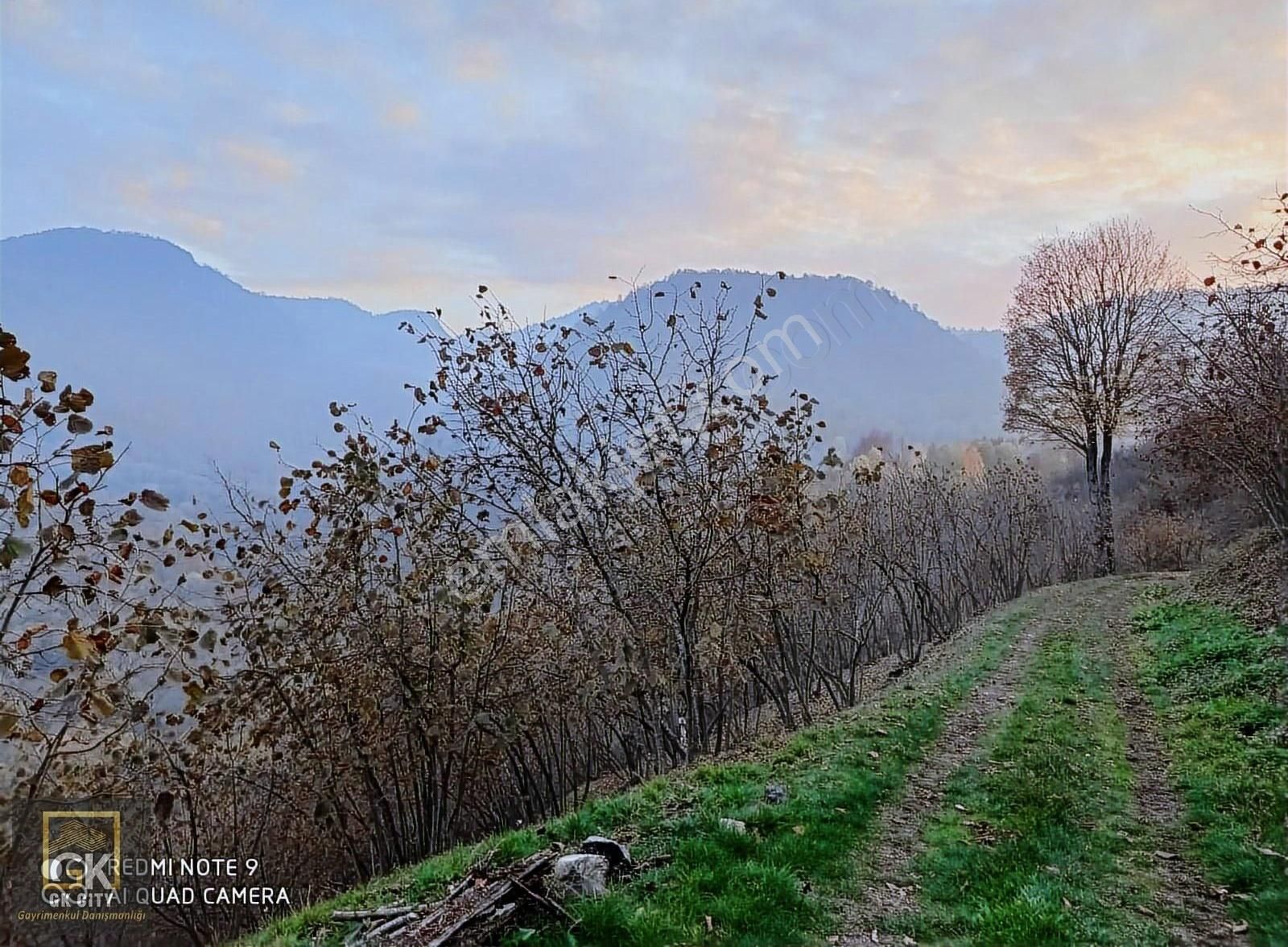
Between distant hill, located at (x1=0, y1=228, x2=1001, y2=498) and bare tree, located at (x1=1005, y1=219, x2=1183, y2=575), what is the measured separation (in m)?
1.24

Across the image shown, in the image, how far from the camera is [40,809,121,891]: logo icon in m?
3.94

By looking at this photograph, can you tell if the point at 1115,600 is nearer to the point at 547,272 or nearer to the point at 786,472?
the point at 786,472

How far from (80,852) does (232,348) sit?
12.0 meters

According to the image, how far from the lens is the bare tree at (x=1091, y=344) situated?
15.8 metres

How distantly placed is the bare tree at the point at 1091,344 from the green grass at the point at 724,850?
13.7m

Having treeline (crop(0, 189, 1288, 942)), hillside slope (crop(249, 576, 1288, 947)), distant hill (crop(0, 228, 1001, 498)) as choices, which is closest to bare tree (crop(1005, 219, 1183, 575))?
distant hill (crop(0, 228, 1001, 498))

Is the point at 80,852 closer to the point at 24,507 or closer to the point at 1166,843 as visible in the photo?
the point at 24,507

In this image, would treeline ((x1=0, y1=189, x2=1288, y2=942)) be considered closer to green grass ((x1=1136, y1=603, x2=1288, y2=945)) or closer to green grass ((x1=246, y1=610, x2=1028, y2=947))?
green grass ((x1=246, y1=610, x2=1028, y2=947))

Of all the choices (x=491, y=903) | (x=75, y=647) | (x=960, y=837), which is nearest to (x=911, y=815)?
(x=960, y=837)

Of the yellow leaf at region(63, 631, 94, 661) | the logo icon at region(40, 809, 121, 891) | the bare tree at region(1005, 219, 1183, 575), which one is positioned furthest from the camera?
the bare tree at region(1005, 219, 1183, 575)

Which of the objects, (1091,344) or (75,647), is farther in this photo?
(1091,344)

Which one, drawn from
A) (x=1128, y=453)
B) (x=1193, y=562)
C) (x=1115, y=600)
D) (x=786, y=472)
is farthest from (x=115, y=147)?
(x=1128, y=453)

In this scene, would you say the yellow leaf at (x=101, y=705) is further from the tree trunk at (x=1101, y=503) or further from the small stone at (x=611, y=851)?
the tree trunk at (x=1101, y=503)

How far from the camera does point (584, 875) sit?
3.11 m
